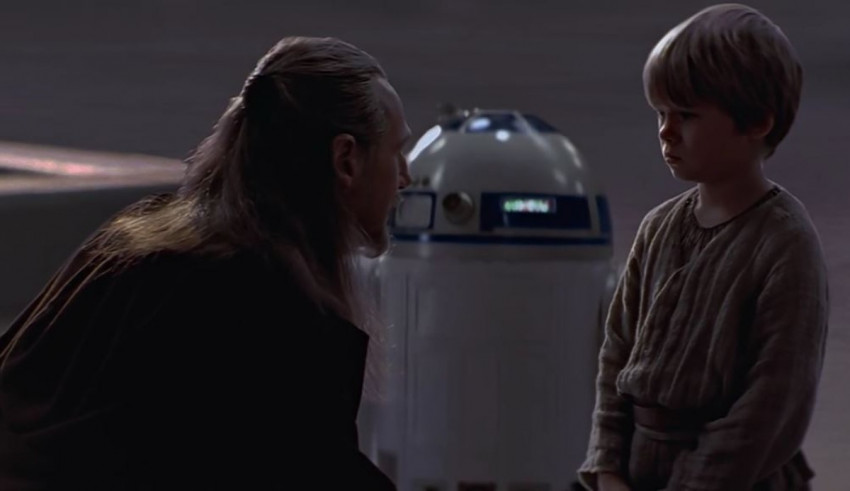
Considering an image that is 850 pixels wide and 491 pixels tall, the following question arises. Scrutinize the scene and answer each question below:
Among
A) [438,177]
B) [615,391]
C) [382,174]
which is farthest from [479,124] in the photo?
[382,174]

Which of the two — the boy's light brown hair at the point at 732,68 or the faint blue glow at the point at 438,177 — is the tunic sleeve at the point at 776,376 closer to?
the boy's light brown hair at the point at 732,68

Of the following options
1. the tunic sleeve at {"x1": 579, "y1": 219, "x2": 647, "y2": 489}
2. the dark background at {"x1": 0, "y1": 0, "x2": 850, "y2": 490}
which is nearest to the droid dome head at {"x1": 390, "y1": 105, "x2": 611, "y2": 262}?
the tunic sleeve at {"x1": 579, "y1": 219, "x2": 647, "y2": 489}

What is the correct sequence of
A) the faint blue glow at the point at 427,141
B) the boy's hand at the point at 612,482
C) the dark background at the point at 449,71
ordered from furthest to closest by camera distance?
the dark background at the point at 449,71 < the faint blue glow at the point at 427,141 < the boy's hand at the point at 612,482

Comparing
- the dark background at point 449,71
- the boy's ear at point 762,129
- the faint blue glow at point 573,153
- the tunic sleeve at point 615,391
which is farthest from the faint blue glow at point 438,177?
the dark background at point 449,71

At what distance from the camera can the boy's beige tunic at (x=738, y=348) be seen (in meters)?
2.45

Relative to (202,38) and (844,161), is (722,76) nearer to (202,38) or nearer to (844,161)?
(844,161)

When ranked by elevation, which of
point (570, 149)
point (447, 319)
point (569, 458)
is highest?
point (570, 149)

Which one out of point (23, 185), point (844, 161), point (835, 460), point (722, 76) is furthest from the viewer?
point (844, 161)

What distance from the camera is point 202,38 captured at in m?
18.9

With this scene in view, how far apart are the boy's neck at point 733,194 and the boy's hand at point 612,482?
35 centimetres

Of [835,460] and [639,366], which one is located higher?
[639,366]

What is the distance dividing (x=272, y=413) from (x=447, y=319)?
2.03 meters

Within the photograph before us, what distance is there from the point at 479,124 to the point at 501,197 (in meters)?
0.23

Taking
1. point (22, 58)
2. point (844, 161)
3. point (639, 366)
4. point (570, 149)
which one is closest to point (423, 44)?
point (22, 58)
